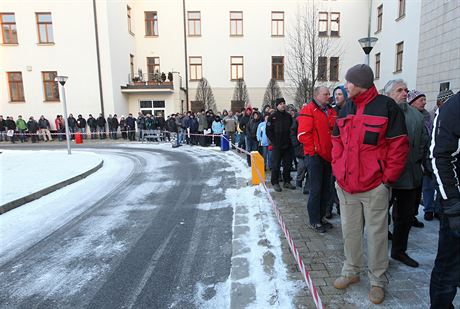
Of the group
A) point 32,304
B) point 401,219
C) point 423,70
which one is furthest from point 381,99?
point 423,70

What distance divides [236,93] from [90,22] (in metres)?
12.7

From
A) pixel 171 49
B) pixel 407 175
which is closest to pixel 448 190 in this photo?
pixel 407 175

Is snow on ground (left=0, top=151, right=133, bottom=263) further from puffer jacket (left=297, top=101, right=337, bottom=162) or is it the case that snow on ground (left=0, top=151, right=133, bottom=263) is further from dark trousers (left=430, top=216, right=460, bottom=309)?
dark trousers (left=430, top=216, right=460, bottom=309)

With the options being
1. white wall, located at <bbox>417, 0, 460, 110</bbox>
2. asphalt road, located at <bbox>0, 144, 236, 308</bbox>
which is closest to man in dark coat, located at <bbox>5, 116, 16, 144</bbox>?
asphalt road, located at <bbox>0, 144, 236, 308</bbox>

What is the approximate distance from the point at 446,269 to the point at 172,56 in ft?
93.4

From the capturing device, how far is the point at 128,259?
4.05 meters

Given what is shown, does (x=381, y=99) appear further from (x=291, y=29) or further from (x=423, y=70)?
(x=291, y=29)

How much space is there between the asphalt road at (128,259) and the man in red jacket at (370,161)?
60.9 inches

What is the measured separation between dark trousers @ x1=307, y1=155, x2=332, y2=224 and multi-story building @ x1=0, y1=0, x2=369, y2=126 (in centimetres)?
2130

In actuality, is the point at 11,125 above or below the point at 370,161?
below

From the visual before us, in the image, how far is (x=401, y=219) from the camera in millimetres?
3502

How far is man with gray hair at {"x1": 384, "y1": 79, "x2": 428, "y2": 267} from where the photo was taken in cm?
342

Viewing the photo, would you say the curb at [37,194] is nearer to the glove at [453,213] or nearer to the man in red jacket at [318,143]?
the man in red jacket at [318,143]

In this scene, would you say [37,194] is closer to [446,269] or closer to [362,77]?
[362,77]
